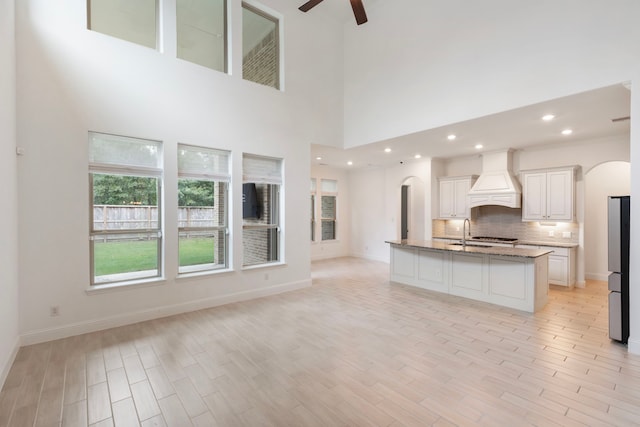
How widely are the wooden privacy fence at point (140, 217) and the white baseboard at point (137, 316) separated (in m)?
1.17

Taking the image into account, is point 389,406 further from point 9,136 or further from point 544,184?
point 544,184

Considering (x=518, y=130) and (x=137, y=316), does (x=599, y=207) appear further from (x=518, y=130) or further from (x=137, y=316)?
(x=137, y=316)

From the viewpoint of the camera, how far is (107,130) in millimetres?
3818

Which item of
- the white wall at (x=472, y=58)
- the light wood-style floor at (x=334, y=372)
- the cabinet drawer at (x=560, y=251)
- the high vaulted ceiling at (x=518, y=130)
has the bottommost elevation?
the light wood-style floor at (x=334, y=372)

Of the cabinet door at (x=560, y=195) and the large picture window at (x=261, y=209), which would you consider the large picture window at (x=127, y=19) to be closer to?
the large picture window at (x=261, y=209)

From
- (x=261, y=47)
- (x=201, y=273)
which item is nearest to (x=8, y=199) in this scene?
(x=201, y=273)

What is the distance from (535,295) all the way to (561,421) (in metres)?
2.69

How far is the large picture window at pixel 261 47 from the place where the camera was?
538 centimetres

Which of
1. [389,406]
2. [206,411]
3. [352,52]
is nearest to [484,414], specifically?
[389,406]

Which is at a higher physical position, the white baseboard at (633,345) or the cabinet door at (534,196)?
the cabinet door at (534,196)

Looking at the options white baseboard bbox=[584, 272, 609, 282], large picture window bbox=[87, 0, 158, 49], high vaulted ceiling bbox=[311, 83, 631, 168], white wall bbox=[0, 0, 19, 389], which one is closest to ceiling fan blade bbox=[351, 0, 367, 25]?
high vaulted ceiling bbox=[311, 83, 631, 168]

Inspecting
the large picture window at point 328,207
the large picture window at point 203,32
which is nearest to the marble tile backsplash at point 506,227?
the large picture window at point 328,207

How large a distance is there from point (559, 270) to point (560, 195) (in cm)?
148

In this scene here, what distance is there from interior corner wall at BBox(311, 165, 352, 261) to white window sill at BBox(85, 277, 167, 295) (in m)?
5.19
